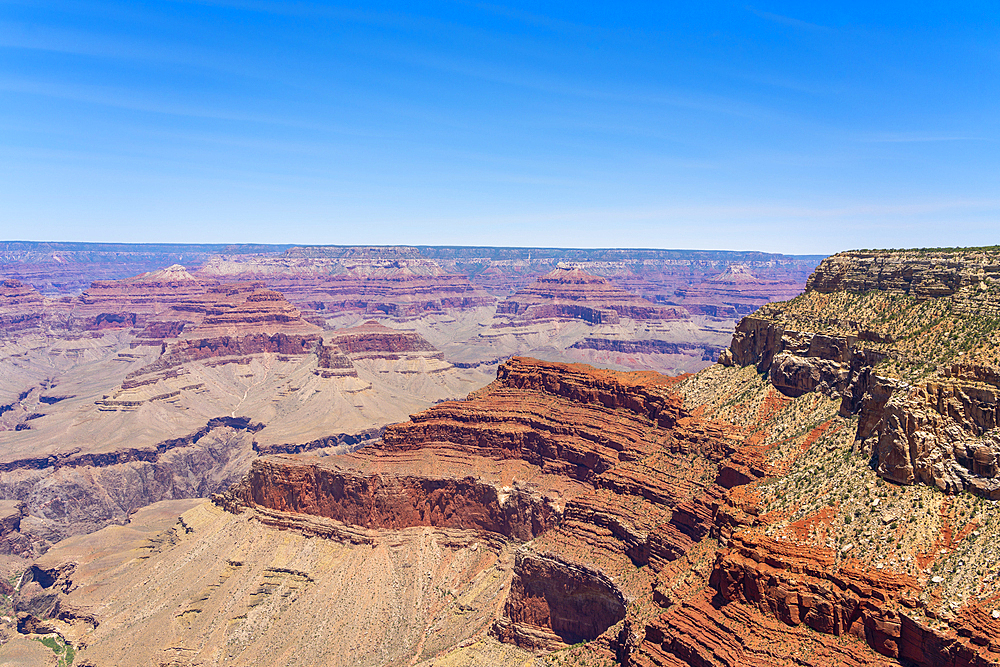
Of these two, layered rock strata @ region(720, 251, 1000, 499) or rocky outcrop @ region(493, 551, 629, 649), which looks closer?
layered rock strata @ region(720, 251, 1000, 499)

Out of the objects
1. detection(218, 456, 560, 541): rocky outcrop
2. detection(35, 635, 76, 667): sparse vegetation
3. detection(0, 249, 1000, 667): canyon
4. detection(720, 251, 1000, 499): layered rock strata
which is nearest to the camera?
detection(0, 249, 1000, 667): canyon

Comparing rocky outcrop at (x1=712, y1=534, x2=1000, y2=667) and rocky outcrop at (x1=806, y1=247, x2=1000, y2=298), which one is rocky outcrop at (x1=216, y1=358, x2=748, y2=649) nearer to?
rocky outcrop at (x1=712, y1=534, x2=1000, y2=667)

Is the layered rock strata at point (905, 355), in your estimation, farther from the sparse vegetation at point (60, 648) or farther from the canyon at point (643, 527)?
the sparse vegetation at point (60, 648)

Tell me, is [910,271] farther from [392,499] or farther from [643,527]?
[392,499]

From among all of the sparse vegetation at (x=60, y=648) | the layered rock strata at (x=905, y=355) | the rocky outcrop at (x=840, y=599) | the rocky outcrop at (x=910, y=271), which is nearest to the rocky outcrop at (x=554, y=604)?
the rocky outcrop at (x=840, y=599)

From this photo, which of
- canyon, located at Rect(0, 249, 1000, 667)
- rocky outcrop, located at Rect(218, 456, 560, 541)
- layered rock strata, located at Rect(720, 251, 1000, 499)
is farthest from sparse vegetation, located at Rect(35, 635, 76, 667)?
layered rock strata, located at Rect(720, 251, 1000, 499)

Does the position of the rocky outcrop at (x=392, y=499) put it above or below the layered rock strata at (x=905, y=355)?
below

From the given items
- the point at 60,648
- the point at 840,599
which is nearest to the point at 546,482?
the point at 840,599

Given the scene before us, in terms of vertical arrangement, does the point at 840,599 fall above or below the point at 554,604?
above

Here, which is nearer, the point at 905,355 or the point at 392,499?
the point at 905,355

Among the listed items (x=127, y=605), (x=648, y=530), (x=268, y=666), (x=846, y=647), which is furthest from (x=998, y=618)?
(x=127, y=605)

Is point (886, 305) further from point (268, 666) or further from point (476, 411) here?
point (268, 666)
